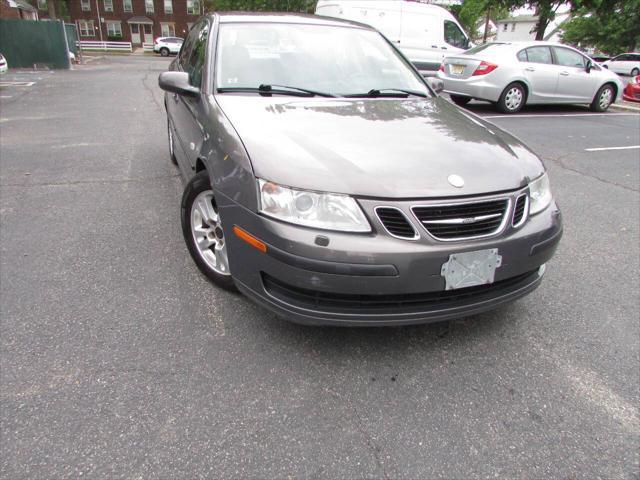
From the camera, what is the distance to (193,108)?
10.3ft

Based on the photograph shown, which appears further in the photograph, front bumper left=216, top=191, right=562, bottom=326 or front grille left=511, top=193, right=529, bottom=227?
front grille left=511, top=193, right=529, bottom=227

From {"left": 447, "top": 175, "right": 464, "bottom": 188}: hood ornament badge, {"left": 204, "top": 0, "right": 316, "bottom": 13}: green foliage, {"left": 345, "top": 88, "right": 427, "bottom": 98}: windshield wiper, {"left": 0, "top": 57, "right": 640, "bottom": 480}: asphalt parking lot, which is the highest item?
{"left": 204, "top": 0, "right": 316, "bottom": 13}: green foliage

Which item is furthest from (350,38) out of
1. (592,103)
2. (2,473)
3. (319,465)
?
(592,103)

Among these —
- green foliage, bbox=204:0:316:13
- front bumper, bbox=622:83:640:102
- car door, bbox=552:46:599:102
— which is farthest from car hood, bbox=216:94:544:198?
green foliage, bbox=204:0:316:13

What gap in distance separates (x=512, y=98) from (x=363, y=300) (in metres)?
9.28

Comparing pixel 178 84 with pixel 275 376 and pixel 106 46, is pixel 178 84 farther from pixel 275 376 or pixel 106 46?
pixel 106 46

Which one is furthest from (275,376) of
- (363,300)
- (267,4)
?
(267,4)

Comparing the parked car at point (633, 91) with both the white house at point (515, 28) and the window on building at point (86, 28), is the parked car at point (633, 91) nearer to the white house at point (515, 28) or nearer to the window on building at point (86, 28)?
the window on building at point (86, 28)

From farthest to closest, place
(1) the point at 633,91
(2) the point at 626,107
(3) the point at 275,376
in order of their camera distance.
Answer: (1) the point at 633,91 → (2) the point at 626,107 → (3) the point at 275,376

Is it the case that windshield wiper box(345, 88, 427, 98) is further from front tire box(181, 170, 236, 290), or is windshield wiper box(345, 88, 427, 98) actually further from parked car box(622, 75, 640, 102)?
parked car box(622, 75, 640, 102)

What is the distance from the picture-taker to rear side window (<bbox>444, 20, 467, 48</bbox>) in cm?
1348

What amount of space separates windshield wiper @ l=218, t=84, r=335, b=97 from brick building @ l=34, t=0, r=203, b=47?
54.0m

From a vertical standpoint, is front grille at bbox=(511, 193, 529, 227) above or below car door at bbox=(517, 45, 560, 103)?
below

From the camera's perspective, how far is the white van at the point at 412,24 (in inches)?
508
